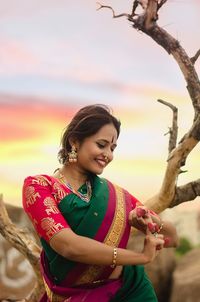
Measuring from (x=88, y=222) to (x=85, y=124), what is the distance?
45cm

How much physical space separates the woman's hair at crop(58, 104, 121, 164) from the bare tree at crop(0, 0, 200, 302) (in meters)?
2.84

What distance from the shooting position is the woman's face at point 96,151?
2953 mm

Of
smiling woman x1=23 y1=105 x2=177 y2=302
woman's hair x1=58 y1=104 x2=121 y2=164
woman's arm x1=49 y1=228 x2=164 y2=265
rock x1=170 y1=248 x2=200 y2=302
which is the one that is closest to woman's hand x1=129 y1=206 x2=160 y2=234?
smiling woman x1=23 y1=105 x2=177 y2=302

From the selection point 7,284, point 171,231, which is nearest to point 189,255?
point 7,284

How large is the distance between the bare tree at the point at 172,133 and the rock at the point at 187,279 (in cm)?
344

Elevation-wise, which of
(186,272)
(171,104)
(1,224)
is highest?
(171,104)

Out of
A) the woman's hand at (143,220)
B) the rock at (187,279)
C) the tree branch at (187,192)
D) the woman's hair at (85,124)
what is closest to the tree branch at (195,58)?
the tree branch at (187,192)

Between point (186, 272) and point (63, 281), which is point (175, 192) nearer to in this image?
point (63, 281)

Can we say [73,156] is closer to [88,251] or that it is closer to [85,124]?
[85,124]

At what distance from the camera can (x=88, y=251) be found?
8.98 ft

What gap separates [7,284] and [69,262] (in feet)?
26.0

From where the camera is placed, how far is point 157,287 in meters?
10.3

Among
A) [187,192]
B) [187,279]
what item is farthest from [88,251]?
[187,279]

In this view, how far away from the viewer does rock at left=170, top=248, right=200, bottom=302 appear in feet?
30.6
